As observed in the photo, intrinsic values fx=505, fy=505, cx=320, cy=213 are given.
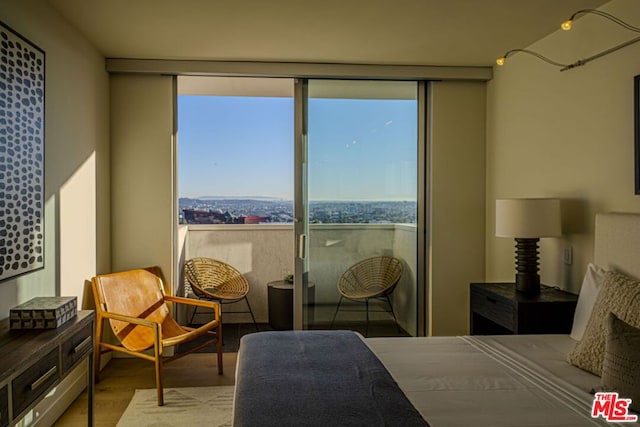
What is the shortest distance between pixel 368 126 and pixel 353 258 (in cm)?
116

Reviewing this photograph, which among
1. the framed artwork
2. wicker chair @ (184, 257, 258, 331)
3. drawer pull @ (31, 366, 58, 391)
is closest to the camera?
drawer pull @ (31, 366, 58, 391)

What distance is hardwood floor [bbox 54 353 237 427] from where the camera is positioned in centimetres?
309

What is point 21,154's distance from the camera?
2.59 m

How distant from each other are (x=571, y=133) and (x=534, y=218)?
0.61 metres

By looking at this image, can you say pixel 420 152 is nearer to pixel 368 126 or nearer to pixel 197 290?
pixel 368 126

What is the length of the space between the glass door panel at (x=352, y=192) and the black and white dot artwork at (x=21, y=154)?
2.05 metres

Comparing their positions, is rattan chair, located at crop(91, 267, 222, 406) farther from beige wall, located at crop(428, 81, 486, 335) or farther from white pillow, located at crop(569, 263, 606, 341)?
white pillow, located at crop(569, 263, 606, 341)

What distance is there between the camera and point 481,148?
4457 mm

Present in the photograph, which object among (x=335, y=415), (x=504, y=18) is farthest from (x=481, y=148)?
(x=335, y=415)

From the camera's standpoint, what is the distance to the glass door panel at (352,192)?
4348 mm

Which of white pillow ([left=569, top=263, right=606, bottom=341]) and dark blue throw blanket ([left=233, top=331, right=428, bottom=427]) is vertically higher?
white pillow ([left=569, top=263, right=606, bottom=341])

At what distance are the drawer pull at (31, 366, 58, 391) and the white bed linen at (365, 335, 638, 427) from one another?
4.71ft

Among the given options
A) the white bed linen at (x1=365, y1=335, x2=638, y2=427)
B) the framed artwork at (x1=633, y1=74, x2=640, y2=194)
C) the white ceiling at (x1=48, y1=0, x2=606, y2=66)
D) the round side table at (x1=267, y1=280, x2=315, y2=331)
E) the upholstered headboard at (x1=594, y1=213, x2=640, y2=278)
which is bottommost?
the round side table at (x1=267, y1=280, x2=315, y2=331)

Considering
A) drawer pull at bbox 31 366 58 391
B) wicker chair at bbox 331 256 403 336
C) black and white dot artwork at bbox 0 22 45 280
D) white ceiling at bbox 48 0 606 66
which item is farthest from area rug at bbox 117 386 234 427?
white ceiling at bbox 48 0 606 66
